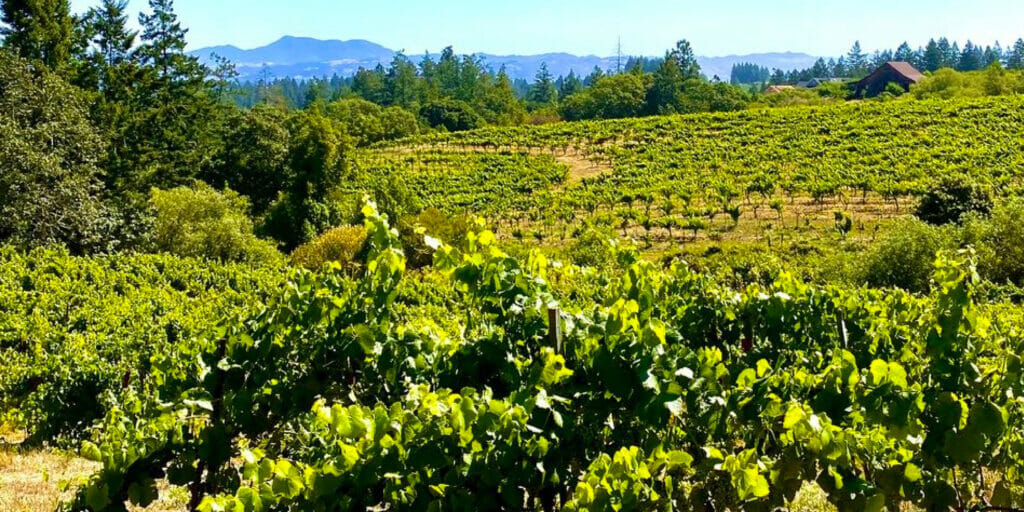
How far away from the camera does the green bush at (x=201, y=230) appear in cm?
2452

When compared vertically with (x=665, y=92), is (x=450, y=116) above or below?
below

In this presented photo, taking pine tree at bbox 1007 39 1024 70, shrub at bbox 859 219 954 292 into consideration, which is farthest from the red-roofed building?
shrub at bbox 859 219 954 292

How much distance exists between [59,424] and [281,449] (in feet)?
19.2

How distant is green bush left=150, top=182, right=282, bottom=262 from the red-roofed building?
81.7 metres

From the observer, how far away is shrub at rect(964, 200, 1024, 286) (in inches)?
813

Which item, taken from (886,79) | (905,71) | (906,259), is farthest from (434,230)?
(905,71)

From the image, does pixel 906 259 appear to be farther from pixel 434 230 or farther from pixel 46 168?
pixel 46 168

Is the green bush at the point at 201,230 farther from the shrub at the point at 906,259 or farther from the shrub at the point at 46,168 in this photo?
the shrub at the point at 906,259

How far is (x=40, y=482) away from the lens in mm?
6117

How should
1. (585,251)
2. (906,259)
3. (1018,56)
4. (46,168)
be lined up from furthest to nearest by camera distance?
1. (1018,56)
2. (585,251)
3. (906,259)
4. (46,168)

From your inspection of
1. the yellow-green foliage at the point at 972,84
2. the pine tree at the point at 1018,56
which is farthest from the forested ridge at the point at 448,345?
the pine tree at the point at 1018,56

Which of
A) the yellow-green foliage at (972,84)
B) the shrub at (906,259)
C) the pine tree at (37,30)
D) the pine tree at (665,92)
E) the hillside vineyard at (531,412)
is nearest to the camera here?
the hillside vineyard at (531,412)

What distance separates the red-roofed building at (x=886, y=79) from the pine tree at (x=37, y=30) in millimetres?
83960

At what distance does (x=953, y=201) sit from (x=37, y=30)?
36.2 metres
